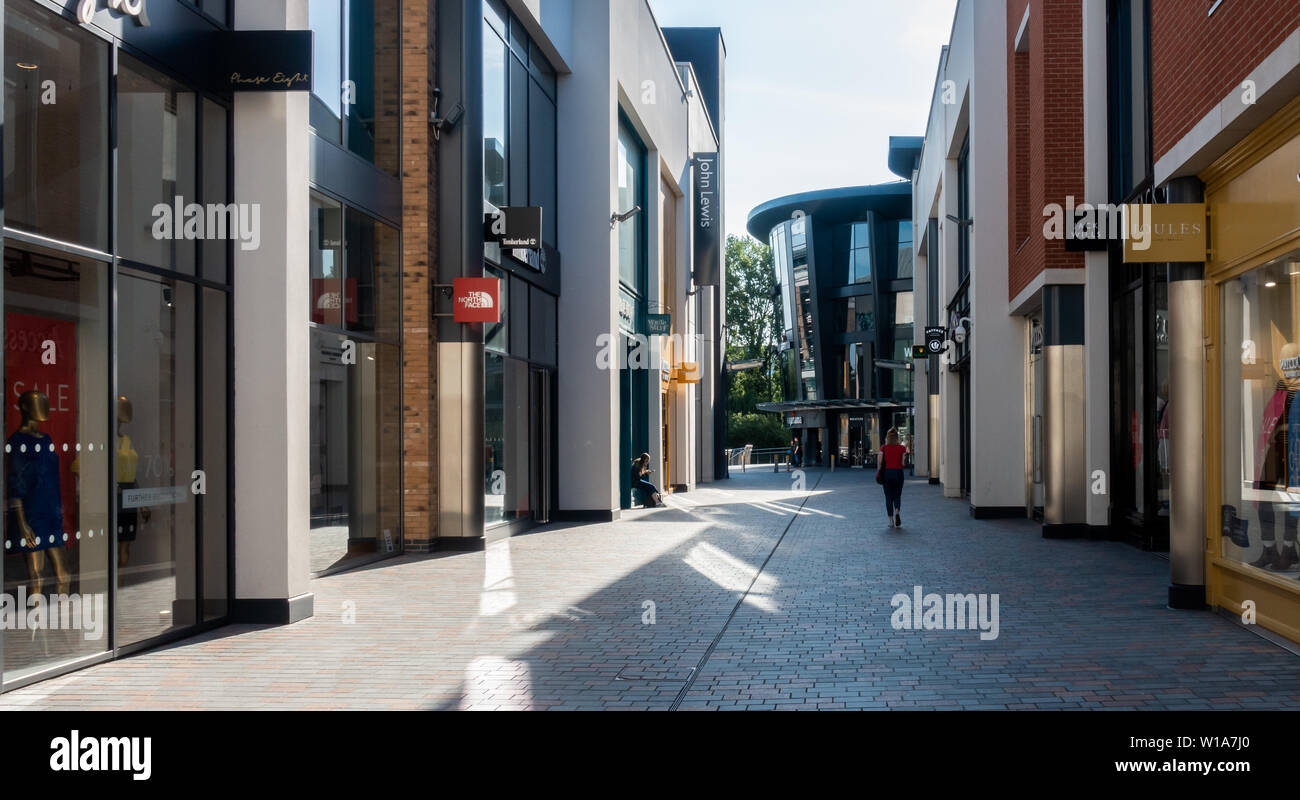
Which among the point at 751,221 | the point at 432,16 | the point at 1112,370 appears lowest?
the point at 1112,370

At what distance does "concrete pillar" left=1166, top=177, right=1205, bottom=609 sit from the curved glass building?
4869cm

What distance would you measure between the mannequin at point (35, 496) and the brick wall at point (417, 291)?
7.46 metres

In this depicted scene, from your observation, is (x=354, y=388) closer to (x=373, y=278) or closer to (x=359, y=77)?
(x=373, y=278)

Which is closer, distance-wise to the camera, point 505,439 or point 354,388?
point 354,388

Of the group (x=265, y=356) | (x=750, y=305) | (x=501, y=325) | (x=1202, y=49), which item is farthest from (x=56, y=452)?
(x=750, y=305)

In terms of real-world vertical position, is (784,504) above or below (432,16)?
below

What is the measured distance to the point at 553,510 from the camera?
21.3 m

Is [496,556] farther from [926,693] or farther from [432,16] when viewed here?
[926,693]

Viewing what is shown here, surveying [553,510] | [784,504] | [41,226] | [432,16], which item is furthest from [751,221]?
[41,226]

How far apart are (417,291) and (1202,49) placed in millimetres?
9677

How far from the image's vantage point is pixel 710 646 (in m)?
8.52

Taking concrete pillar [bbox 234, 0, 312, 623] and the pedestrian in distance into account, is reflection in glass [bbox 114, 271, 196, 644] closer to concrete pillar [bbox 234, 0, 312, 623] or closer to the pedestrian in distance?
concrete pillar [bbox 234, 0, 312, 623]
